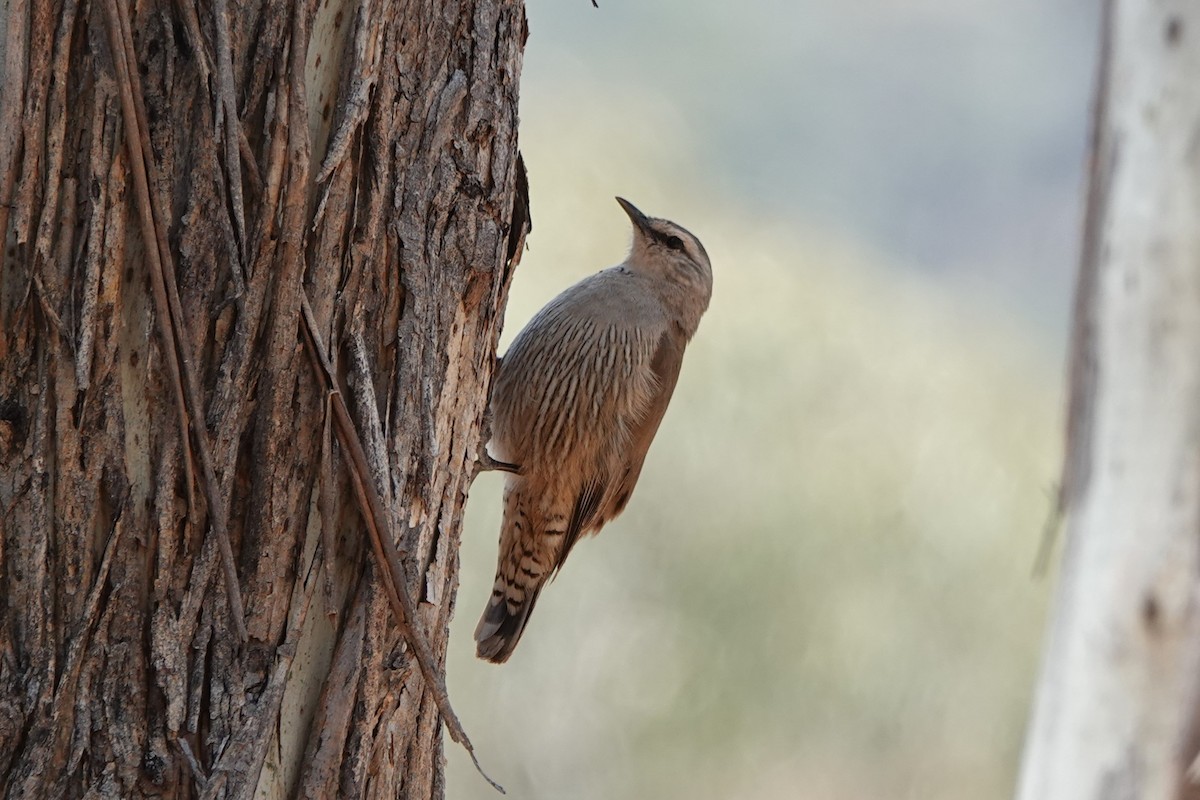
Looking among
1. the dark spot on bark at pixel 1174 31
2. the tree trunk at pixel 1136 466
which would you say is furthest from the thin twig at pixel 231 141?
the dark spot on bark at pixel 1174 31

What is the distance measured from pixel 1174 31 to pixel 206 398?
1.41m

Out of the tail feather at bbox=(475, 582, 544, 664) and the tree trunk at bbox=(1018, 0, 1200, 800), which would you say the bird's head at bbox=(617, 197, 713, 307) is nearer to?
the tail feather at bbox=(475, 582, 544, 664)

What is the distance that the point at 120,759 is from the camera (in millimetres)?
1616

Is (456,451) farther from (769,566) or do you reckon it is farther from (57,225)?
(769,566)

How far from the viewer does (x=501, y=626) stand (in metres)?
3.56

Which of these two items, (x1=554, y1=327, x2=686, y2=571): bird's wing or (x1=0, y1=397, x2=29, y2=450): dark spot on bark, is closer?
(x1=0, y1=397, x2=29, y2=450): dark spot on bark

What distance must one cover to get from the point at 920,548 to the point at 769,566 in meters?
0.65

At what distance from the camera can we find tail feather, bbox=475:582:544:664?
3525 millimetres

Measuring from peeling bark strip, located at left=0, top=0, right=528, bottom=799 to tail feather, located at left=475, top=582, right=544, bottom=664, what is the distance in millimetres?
1624

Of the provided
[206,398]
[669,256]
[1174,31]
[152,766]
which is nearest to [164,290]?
[206,398]

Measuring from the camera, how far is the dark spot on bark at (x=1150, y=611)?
70.6 inches

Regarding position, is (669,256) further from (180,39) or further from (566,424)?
(180,39)

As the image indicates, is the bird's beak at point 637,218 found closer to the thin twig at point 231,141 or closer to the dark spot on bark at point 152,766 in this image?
the thin twig at point 231,141

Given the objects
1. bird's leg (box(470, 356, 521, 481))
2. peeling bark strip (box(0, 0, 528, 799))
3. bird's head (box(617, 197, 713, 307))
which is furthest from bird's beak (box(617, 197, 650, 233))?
peeling bark strip (box(0, 0, 528, 799))
